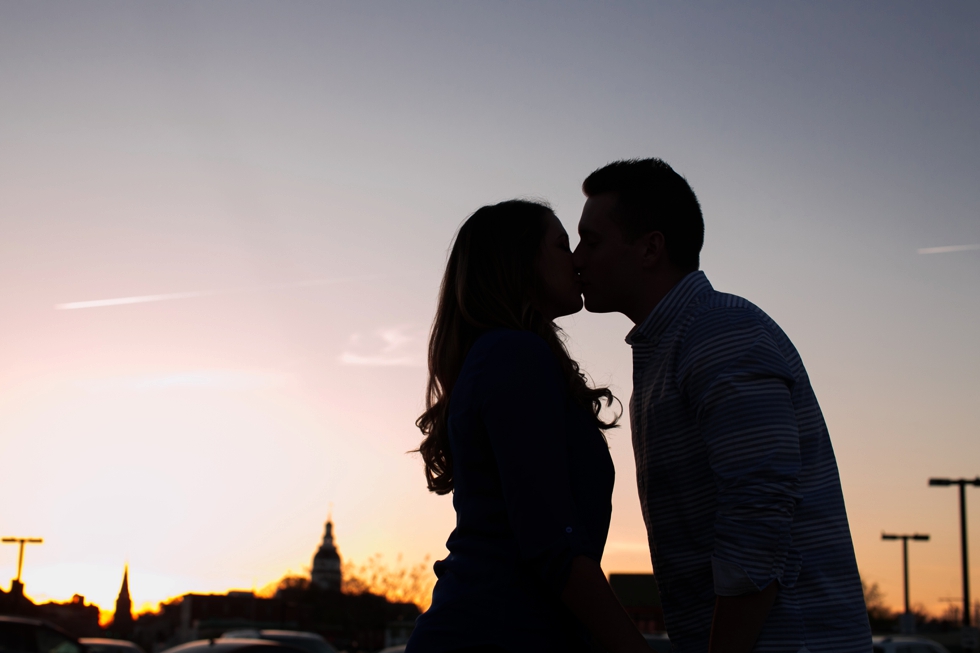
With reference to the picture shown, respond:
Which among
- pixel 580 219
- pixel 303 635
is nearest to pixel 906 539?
pixel 303 635

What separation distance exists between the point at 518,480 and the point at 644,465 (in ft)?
1.51

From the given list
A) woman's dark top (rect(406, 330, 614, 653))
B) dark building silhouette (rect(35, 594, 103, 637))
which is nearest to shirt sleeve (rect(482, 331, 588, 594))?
woman's dark top (rect(406, 330, 614, 653))

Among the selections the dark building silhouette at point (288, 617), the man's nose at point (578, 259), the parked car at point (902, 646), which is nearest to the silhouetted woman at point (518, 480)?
the man's nose at point (578, 259)

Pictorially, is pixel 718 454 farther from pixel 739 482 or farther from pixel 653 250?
pixel 653 250

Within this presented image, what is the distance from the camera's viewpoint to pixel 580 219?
9.70ft

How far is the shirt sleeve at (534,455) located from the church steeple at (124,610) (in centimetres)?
12011

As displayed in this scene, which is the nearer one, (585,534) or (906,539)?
(585,534)

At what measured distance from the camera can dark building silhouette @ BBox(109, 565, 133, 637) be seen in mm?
115125

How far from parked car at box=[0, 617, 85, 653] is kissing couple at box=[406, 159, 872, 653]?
9866mm

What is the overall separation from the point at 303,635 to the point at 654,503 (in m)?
11.3

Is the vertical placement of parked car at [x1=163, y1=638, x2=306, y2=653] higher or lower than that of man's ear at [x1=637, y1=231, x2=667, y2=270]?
lower

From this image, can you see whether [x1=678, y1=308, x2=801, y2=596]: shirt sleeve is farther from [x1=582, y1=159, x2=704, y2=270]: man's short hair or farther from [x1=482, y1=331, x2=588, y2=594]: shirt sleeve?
[x1=582, y1=159, x2=704, y2=270]: man's short hair

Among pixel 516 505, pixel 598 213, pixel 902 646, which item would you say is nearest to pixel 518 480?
pixel 516 505

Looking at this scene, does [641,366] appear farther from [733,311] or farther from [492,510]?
[492,510]
